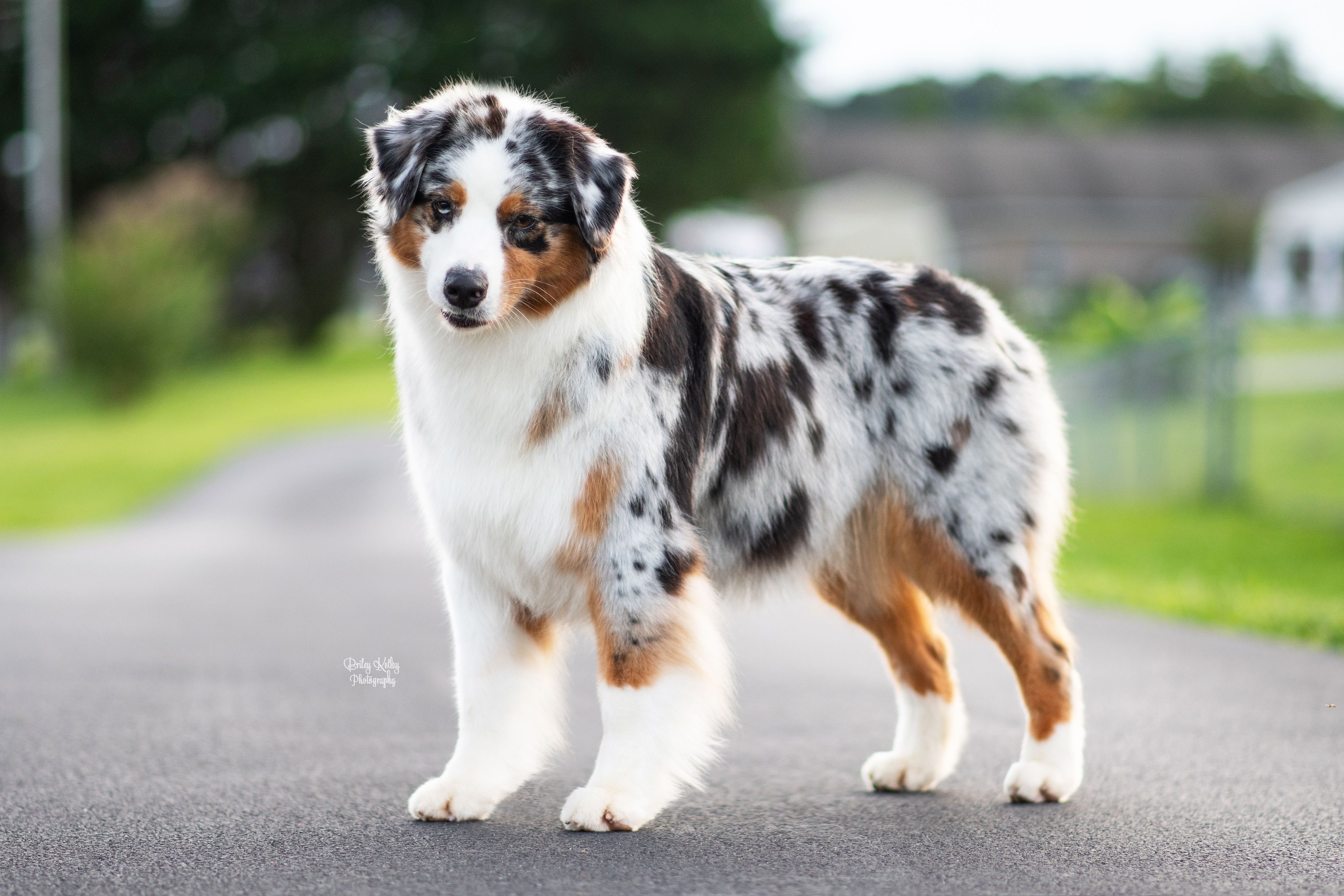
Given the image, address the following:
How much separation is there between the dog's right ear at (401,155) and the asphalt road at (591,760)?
190 cm

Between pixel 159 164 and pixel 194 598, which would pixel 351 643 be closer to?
pixel 194 598

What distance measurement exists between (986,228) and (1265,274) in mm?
10549

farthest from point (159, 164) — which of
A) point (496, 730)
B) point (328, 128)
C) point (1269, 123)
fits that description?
point (1269, 123)

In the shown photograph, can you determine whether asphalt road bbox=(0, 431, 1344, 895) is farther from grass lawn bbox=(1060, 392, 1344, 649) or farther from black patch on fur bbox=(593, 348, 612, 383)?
black patch on fur bbox=(593, 348, 612, 383)

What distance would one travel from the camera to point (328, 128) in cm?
3806

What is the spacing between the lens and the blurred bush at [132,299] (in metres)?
26.2

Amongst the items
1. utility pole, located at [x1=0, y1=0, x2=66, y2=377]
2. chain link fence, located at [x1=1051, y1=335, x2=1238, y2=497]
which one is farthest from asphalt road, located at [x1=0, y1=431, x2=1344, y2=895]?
utility pole, located at [x1=0, y1=0, x2=66, y2=377]

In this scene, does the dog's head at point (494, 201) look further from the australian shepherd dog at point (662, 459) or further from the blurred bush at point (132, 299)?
the blurred bush at point (132, 299)

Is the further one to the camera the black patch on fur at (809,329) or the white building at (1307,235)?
the white building at (1307,235)

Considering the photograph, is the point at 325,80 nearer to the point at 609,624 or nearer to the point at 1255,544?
the point at 1255,544

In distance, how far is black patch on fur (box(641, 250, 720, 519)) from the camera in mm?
4570

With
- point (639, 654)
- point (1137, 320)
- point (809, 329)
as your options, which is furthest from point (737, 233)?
point (639, 654)

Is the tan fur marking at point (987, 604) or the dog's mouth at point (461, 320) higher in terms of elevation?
the dog's mouth at point (461, 320)

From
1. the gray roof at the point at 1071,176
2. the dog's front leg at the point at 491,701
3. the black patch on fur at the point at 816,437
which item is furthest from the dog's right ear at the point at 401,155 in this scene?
the gray roof at the point at 1071,176
